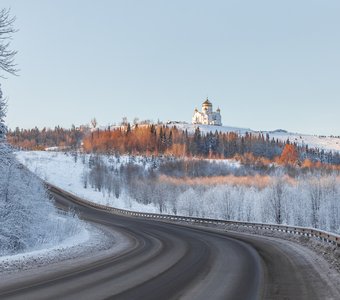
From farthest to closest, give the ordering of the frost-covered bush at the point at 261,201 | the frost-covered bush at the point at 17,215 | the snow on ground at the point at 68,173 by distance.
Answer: the snow on ground at the point at 68,173, the frost-covered bush at the point at 261,201, the frost-covered bush at the point at 17,215

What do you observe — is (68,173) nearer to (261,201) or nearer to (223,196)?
(223,196)

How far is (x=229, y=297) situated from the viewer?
10406 mm

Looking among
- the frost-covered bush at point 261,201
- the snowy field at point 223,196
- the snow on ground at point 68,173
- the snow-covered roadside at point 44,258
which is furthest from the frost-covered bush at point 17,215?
the snow on ground at point 68,173

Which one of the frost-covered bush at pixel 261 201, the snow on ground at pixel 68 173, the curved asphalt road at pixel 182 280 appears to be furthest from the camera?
the snow on ground at pixel 68 173

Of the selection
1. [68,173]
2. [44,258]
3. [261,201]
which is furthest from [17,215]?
[68,173]

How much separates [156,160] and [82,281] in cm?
13844

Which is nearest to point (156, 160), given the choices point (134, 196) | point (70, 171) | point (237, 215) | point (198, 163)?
point (198, 163)

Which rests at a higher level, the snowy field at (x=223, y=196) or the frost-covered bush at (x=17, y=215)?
the frost-covered bush at (x=17, y=215)

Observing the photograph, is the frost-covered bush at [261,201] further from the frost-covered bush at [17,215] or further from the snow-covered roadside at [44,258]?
the snow-covered roadside at [44,258]

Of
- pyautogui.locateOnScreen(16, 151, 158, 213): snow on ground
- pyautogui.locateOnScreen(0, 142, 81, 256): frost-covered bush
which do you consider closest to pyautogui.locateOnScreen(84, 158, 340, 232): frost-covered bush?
pyautogui.locateOnScreen(16, 151, 158, 213): snow on ground

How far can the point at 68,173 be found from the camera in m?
132

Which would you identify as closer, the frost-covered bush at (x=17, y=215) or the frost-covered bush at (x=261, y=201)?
the frost-covered bush at (x=17, y=215)

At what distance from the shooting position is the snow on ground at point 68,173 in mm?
96125

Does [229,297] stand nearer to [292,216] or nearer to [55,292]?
[55,292]
